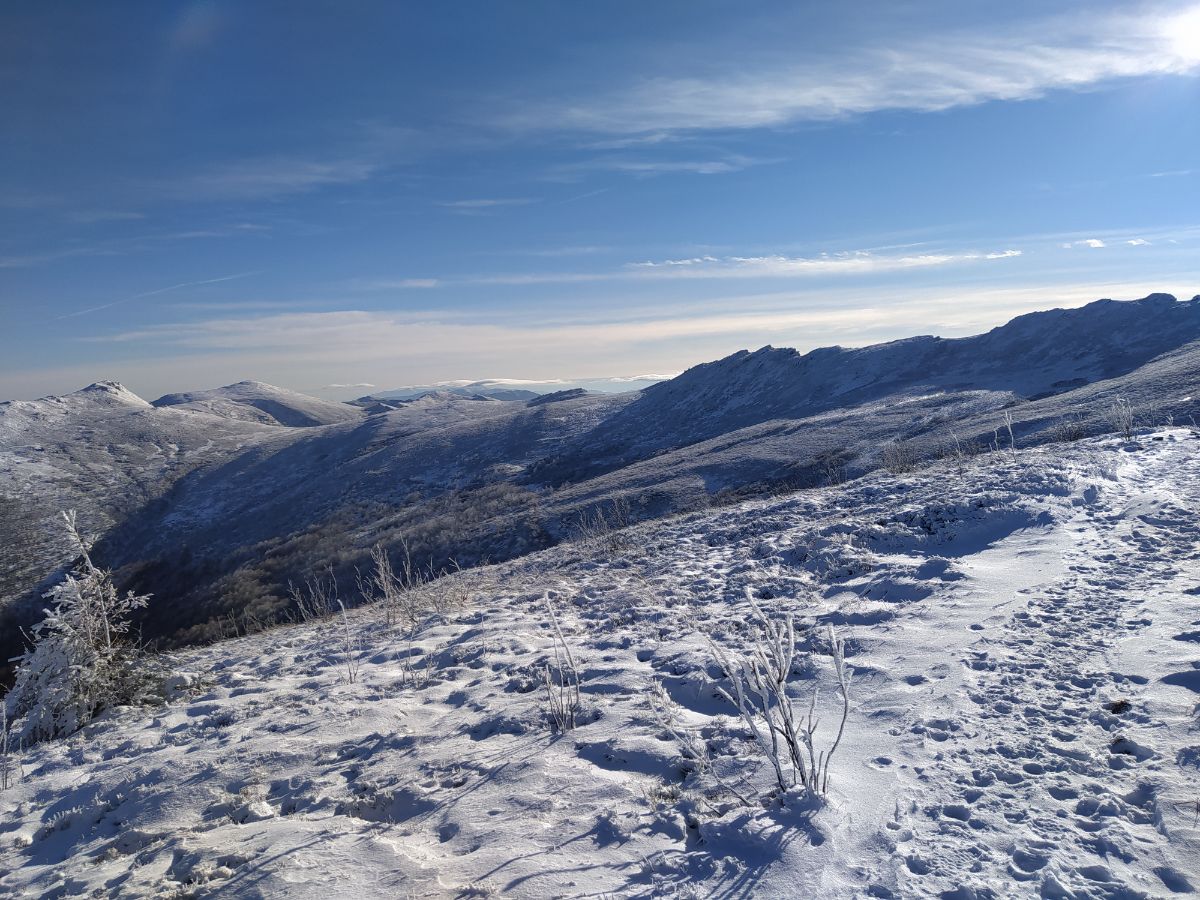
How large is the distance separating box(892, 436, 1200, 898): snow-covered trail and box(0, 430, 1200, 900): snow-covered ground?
2 centimetres

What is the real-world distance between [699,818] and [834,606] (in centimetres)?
429

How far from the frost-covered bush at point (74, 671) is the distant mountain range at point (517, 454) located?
975 cm

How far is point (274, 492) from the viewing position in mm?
48188

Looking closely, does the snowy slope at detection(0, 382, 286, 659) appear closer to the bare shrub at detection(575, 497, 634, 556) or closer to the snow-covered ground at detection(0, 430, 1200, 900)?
the bare shrub at detection(575, 497, 634, 556)

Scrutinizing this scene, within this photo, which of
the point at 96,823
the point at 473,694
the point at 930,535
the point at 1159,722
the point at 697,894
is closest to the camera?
the point at 697,894

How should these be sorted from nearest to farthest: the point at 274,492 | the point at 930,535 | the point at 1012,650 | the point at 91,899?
1. the point at 91,899
2. the point at 1012,650
3. the point at 930,535
4. the point at 274,492

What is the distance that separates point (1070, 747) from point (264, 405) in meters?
117

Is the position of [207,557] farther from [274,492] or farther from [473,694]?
[473,694]

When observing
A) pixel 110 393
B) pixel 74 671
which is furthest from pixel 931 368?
pixel 110 393

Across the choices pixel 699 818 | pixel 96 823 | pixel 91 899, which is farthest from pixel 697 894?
pixel 96 823

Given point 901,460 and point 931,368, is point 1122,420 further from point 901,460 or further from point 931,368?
point 931,368

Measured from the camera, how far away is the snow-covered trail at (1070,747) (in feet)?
10.9

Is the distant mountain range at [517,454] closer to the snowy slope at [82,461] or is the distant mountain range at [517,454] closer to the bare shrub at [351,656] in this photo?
the snowy slope at [82,461]

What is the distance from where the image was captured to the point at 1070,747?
Result: 423 centimetres
